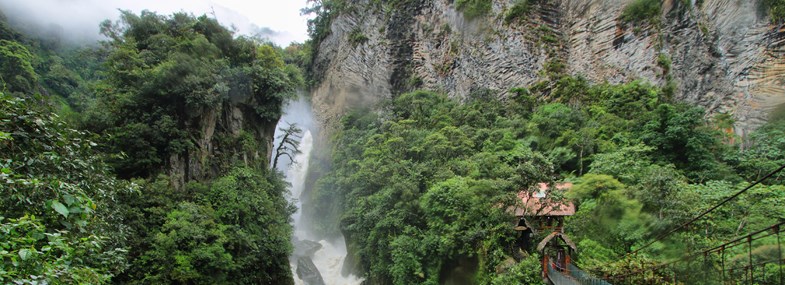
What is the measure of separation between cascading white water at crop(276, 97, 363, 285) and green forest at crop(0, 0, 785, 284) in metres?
1.86

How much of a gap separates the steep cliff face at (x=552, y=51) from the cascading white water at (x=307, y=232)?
16.1 ft

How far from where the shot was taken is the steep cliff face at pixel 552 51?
54.7 ft

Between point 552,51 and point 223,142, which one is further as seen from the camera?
point 552,51

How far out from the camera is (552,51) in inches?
1030

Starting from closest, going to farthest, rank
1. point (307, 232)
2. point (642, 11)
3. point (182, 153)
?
point (182, 153), point (642, 11), point (307, 232)

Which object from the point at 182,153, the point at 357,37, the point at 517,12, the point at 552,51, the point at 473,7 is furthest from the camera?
the point at 357,37

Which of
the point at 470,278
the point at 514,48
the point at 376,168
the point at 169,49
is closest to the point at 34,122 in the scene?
the point at 470,278

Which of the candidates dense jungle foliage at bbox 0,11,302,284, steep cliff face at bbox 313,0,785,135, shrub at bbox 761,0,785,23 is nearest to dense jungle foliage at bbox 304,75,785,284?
steep cliff face at bbox 313,0,785,135

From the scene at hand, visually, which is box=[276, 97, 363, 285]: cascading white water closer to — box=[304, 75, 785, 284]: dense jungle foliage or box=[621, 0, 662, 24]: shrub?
box=[304, 75, 785, 284]: dense jungle foliage

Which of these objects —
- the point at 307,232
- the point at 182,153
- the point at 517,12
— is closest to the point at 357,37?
the point at 517,12

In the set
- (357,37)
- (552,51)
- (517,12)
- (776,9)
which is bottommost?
(776,9)

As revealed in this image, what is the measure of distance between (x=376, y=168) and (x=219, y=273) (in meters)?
9.08

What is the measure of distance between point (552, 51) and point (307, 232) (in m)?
23.0

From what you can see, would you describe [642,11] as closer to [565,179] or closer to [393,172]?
[565,179]
